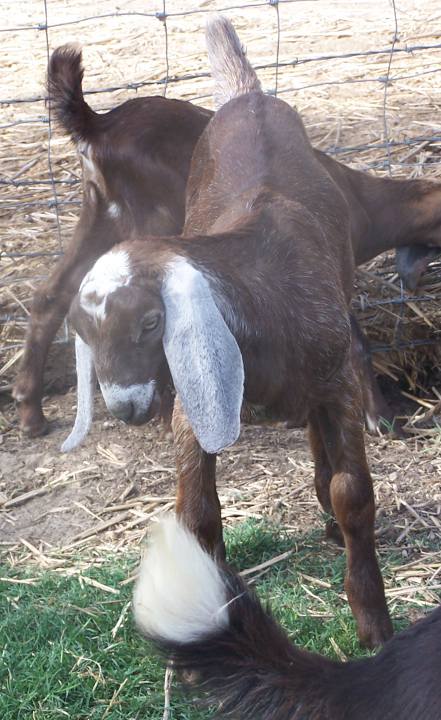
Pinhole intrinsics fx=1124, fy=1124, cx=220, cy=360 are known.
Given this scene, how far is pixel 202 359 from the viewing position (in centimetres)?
317

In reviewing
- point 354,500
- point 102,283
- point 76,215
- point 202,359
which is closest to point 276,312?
point 202,359

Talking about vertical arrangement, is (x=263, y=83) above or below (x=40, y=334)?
above

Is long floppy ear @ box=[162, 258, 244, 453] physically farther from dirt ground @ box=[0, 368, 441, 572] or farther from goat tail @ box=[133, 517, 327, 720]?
dirt ground @ box=[0, 368, 441, 572]

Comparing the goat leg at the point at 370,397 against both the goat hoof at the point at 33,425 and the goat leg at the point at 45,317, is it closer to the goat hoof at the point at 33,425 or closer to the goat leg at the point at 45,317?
the goat leg at the point at 45,317

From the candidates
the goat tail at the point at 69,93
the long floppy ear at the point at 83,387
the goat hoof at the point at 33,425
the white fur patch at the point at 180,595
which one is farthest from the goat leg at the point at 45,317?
the white fur patch at the point at 180,595

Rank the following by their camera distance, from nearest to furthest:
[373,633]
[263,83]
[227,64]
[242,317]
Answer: [242,317], [373,633], [227,64], [263,83]

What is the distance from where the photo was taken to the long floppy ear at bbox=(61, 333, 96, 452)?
3.51 metres

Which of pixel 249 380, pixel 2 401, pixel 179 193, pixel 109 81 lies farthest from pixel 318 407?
pixel 109 81

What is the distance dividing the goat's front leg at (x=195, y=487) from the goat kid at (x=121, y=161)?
1742 millimetres

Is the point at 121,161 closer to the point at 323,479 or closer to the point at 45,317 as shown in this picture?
the point at 45,317

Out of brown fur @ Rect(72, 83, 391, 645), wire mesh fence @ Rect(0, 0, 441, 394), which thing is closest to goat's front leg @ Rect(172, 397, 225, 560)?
brown fur @ Rect(72, 83, 391, 645)

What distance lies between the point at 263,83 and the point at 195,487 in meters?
4.29

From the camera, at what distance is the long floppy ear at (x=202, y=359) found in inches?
125

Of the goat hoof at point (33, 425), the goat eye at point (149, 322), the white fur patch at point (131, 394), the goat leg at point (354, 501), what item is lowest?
the goat hoof at point (33, 425)
